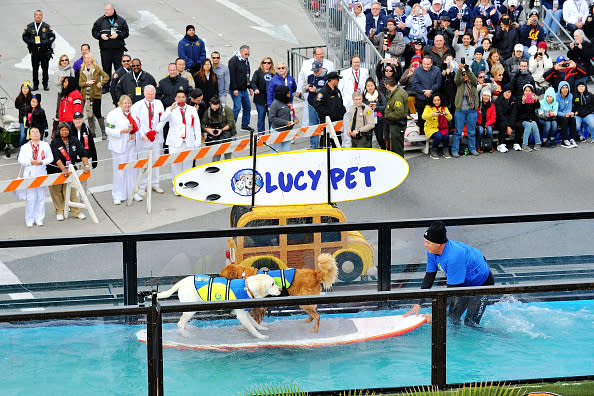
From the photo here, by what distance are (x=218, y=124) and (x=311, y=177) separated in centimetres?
610

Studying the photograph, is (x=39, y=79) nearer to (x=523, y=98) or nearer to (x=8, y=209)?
(x=8, y=209)

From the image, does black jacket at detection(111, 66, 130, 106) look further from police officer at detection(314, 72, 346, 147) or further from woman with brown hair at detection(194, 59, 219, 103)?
police officer at detection(314, 72, 346, 147)

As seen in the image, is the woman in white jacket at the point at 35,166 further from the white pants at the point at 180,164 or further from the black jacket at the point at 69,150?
the white pants at the point at 180,164

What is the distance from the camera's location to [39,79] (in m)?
23.2

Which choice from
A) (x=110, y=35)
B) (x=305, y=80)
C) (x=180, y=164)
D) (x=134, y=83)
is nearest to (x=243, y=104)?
(x=305, y=80)

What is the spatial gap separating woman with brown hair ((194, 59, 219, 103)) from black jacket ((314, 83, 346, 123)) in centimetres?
225

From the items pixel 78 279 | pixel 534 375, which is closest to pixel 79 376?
pixel 78 279

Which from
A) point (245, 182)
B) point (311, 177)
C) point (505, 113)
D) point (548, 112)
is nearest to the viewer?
point (311, 177)

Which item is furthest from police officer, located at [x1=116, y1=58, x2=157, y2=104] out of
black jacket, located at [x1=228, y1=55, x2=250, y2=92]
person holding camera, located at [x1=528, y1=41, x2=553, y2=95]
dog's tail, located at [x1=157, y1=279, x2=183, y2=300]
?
dog's tail, located at [x1=157, y1=279, x2=183, y2=300]

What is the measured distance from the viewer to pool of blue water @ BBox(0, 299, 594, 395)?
7.66m

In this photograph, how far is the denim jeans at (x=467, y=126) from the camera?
19.3 metres

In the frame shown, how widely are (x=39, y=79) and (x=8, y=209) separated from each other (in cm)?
678

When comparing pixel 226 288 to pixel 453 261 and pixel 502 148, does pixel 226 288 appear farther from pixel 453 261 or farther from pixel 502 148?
pixel 502 148

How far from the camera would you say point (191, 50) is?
68.2ft
